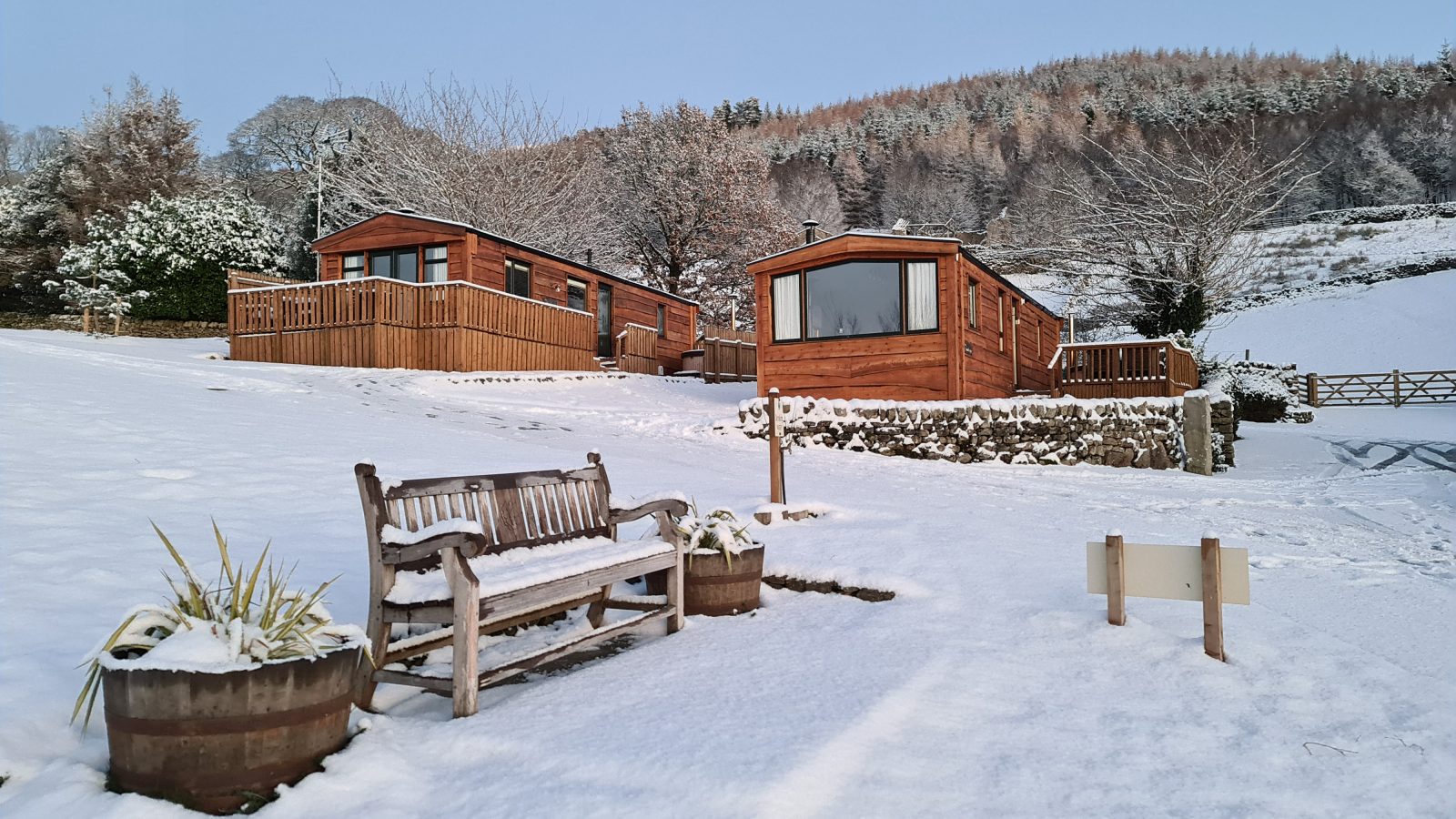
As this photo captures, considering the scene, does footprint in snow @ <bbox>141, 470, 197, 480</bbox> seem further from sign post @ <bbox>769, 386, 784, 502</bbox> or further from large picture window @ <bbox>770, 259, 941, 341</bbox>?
large picture window @ <bbox>770, 259, 941, 341</bbox>

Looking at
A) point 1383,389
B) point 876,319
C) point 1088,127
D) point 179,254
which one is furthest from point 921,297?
point 1088,127

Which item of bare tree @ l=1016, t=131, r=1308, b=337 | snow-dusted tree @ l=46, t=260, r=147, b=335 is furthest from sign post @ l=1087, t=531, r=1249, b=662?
snow-dusted tree @ l=46, t=260, r=147, b=335

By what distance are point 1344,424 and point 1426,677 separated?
21624 millimetres

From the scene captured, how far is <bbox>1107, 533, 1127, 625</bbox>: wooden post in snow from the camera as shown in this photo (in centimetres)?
415

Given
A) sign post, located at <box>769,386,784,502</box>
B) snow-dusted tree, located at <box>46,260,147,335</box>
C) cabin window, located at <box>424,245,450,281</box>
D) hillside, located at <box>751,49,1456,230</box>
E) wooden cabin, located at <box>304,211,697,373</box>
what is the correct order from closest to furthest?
sign post, located at <box>769,386,784,502</box>
wooden cabin, located at <box>304,211,697,373</box>
cabin window, located at <box>424,245,450,281</box>
snow-dusted tree, located at <box>46,260,147,335</box>
hillside, located at <box>751,49,1456,230</box>

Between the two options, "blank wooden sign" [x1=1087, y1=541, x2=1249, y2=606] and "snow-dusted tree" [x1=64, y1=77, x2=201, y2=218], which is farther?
"snow-dusted tree" [x1=64, y1=77, x2=201, y2=218]

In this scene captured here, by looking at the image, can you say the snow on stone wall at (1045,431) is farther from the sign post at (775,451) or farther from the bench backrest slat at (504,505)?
the bench backrest slat at (504,505)

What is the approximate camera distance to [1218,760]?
287cm

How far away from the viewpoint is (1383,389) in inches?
1092

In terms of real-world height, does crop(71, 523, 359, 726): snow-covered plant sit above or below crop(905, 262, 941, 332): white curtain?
below

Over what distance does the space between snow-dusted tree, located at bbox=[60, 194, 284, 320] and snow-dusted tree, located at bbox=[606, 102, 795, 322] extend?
1408cm

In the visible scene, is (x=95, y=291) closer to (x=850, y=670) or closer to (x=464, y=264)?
(x=464, y=264)

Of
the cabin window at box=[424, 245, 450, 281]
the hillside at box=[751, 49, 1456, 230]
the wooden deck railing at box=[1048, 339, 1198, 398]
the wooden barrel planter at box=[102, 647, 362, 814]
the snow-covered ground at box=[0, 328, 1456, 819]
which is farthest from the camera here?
the hillside at box=[751, 49, 1456, 230]

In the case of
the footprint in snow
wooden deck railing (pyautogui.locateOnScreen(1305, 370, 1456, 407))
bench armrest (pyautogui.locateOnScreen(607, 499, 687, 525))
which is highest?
wooden deck railing (pyautogui.locateOnScreen(1305, 370, 1456, 407))
